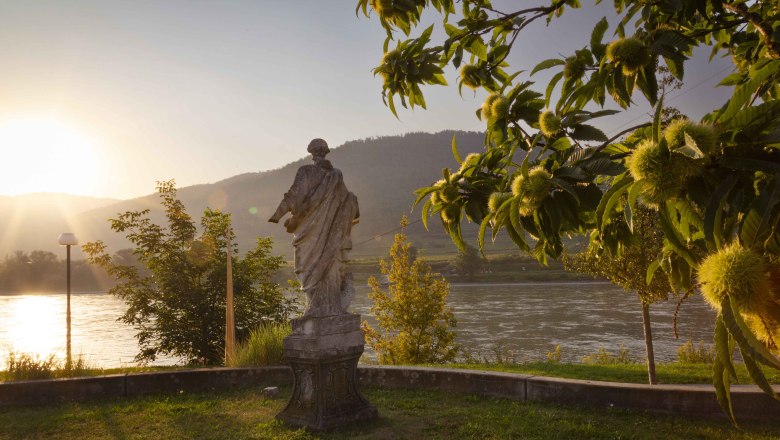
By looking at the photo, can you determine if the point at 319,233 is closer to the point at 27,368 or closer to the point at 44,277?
the point at 27,368

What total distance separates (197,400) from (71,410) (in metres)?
1.73

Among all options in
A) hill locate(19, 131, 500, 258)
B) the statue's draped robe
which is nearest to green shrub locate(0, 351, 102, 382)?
the statue's draped robe

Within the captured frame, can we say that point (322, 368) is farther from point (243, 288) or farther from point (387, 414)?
point (243, 288)

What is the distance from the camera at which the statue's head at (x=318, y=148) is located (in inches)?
274

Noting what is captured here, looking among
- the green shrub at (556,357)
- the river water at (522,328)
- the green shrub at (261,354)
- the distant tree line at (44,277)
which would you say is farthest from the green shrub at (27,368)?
the distant tree line at (44,277)

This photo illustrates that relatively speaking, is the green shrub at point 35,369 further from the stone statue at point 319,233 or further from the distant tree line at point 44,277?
the distant tree line at point 44,277

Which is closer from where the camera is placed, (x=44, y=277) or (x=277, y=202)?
(x=44, y=277)

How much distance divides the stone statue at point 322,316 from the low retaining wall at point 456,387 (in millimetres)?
1873

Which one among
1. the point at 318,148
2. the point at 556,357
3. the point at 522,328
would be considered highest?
the point at 318,148

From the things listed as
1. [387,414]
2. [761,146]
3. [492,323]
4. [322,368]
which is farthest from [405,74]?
[492,323]

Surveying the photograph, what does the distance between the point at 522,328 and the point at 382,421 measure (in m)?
22.9

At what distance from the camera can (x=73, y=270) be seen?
88.2m

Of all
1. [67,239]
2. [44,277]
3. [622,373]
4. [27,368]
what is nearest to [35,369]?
[27,368]

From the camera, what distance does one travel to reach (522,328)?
28172 mm
